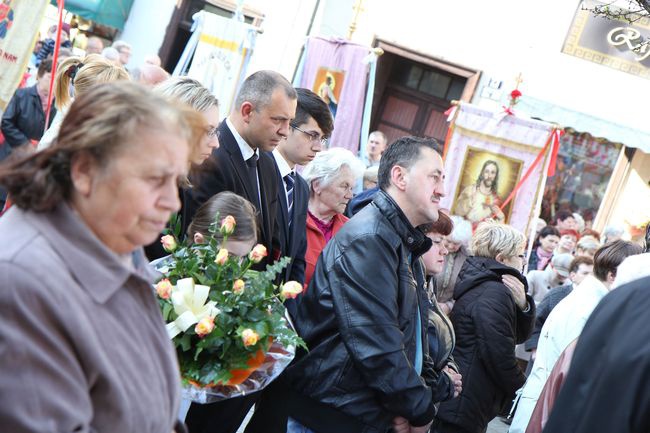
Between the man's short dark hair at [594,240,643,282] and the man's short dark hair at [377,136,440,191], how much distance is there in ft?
5.23

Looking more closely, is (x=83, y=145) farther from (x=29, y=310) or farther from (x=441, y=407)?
(x=441, y=407)

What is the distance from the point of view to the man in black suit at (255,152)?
4.08 m

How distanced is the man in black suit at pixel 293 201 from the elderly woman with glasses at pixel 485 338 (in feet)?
3.79

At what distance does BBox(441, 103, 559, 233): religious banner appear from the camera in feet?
30.3

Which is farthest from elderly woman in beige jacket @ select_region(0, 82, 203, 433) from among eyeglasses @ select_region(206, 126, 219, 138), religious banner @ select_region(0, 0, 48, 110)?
religious banner @ select_region(0, 0, 48, 110)

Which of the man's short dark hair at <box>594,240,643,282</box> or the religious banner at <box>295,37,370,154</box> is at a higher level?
the religious banner at <box>295,37,370,154</box>

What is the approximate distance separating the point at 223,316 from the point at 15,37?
339cm

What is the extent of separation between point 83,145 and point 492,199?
313 inches

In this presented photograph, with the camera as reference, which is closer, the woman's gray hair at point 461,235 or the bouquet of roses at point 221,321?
the bouquet of roses at point 221,321

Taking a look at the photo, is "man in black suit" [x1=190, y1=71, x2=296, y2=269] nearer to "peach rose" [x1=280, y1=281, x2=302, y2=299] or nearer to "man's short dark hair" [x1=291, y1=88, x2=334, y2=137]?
"man's short dark hair" [x1=291, y1=88, x2=334, y2=137]

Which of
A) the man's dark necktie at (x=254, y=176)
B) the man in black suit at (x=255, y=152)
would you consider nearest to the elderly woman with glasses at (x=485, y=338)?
the man in black suit at (x=255, y=152)

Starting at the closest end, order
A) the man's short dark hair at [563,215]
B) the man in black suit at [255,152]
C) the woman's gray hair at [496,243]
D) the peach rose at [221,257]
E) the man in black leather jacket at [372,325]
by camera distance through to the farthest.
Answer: the peach rose at [221,257], the man in black leather jacket at [372,325], the man in black suit at [255,152], the woman's gray hair at [496,243], the man's short dark hair at [563,215]

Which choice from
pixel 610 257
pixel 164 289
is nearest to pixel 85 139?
pixel 164 289

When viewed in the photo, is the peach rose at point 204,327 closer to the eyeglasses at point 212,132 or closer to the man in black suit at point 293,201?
the man in black suit at point 293,201
